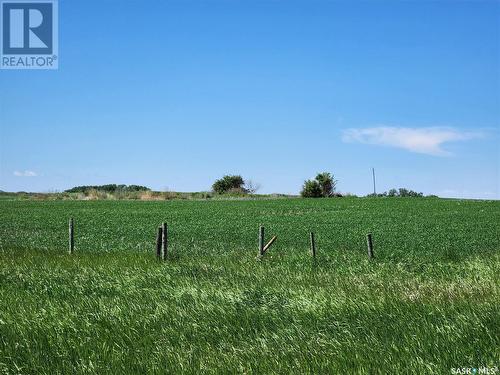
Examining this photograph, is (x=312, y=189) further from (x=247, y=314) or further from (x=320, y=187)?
(x=247, y=314)

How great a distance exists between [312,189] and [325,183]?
3.44m

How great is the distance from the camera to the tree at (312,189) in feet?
326

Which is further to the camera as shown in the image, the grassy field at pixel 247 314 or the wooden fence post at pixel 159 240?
the wooden fence post at pixel 159 240

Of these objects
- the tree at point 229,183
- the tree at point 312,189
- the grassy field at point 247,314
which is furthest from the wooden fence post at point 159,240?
the tree at point 229,183

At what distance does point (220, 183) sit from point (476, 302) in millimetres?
111530

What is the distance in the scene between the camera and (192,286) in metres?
12.6

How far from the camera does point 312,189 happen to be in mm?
99250

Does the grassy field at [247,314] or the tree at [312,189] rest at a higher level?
the tree at [312,189]

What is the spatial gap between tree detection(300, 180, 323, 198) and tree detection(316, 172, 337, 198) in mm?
717

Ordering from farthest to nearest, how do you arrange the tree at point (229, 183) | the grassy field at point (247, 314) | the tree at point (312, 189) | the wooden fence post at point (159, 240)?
the tree at point (229, 183) < the tree at point (312, 189) < the wooden fence post at point (159, 240) < the grassy field at point (247, 314)

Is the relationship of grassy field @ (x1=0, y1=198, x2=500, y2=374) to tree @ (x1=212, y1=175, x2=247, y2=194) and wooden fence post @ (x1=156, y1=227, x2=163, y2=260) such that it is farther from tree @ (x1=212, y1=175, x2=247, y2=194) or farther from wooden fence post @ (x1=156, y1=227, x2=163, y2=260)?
tree @ (x1=212, y1=175, x2=247, y2=194)

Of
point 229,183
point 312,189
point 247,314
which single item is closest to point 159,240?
point 247,314

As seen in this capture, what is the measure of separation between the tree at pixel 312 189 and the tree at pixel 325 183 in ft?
2.35

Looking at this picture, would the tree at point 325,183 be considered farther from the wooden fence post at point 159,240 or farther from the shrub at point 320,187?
the wooden fence post at point 159,240
